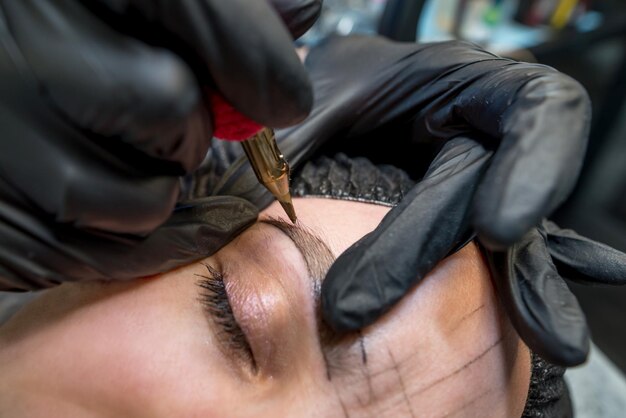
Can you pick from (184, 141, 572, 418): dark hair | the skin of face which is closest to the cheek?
the skin of face

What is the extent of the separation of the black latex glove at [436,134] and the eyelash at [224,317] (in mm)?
141

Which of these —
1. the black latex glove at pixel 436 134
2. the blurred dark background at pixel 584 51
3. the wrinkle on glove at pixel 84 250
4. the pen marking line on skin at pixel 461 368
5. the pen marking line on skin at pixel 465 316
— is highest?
the black latex glove at pixel 436 134

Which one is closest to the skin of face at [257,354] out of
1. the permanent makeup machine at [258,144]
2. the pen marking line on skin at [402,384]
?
the pen marking line on skin at [402,384]

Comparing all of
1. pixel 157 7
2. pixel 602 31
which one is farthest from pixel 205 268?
pixel 602 31

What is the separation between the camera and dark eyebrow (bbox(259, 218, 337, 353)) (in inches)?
28.1

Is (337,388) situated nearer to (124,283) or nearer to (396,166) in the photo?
(124,283)

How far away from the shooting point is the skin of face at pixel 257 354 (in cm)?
69

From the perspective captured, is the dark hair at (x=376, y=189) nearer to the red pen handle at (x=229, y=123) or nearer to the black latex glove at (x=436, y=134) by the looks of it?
the black latex glove at (x=436, y=134)

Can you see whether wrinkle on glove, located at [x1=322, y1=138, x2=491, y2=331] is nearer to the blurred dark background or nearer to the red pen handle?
the red pen handle

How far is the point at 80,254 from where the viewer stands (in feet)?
2.18

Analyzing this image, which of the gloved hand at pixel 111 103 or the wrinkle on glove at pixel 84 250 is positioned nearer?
the gloved hand at pixel 111 103

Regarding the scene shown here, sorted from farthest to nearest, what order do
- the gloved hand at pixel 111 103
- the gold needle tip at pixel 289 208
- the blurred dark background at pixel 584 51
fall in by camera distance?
the blurred dark background at pixel 584 51 → the gold needle tip at pixel 289 208 → the gloved hand at pixel 111 103

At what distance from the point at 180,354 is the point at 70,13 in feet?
1.46

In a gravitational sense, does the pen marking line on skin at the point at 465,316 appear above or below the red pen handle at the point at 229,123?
below
